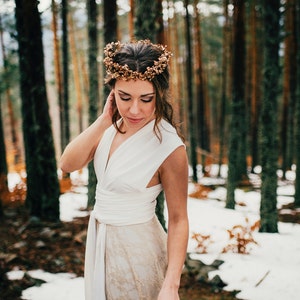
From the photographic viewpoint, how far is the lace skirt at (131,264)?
1985 millimetres

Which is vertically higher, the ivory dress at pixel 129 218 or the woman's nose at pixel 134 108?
the woman's nose at pixel 134 108

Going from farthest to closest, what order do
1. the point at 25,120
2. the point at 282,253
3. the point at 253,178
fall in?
the point at 253,178
the point at 25,120
the point at 282,253

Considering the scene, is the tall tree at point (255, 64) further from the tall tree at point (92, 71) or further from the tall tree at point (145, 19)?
the tall tree at point (145, 19)

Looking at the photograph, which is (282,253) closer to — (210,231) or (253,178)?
(210,231)

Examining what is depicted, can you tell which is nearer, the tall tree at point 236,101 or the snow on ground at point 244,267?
the snow on ground at point 244,267

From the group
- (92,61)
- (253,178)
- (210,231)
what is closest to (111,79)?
(210,231)

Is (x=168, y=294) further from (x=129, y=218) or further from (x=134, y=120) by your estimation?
(x=134, y=120)

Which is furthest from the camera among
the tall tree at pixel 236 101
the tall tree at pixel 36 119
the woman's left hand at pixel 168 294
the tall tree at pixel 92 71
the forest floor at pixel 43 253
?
the tall tree at pixel 236 101

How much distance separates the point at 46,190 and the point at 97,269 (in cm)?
531

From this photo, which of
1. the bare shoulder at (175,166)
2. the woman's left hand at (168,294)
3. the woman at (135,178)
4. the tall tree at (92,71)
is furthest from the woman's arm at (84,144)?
the tall tree at (92,71)

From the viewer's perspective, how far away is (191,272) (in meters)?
5.30

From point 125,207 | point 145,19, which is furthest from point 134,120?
point 145,19

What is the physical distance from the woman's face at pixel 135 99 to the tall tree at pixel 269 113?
546 centimetres

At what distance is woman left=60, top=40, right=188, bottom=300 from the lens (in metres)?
1.90
